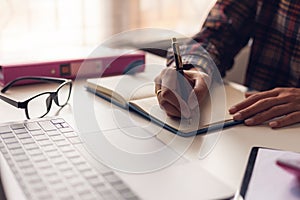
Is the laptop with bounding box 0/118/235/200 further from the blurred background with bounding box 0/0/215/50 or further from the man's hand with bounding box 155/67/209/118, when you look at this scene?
the blurred background with bounding box 0/0/215/50

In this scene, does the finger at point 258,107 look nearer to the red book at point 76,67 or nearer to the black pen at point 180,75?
the black pen at point 180,75

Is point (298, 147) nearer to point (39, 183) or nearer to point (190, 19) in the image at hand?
point (39, 183)

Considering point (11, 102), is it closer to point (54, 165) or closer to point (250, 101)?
point (54, 165)

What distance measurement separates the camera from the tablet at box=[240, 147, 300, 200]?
0.62m

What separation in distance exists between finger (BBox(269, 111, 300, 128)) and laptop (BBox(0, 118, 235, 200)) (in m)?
0.23

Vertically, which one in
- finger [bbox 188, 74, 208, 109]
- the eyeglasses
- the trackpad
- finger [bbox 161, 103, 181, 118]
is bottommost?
the eyeglasses

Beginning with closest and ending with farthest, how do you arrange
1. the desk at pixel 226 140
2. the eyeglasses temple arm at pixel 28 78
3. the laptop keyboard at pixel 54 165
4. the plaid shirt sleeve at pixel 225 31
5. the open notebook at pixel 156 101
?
the laptop keyboard at pixel 54 165, the desk at pixel 226 140, the open notebook at pixel 156 101, the eyeglasses temple arm at pixel 28 78, the plaid shirt sleeve at pixel 225 31

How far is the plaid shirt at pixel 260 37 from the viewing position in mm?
1293

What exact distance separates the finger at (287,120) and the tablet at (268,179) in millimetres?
127

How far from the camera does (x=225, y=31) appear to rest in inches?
52.1

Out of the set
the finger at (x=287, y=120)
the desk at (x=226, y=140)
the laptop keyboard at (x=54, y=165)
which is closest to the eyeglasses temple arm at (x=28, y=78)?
the desk at (x=226, y=140)

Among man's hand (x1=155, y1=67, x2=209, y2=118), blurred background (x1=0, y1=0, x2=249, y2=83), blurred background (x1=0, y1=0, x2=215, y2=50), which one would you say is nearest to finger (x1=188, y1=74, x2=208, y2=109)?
man's hand (x1=155, y1=67, x2=209, y2=118)

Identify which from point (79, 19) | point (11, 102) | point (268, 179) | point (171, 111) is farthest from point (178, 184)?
point (79, 19)

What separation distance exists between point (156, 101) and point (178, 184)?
329 mm
